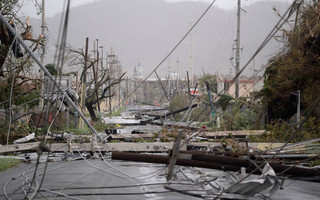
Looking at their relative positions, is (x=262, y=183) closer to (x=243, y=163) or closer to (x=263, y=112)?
(x=243, y=163)

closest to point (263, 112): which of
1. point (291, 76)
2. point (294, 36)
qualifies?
point (291, 76)

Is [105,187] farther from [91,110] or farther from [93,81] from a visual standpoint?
[93,81]

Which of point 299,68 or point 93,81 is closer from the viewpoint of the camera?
point 299,68

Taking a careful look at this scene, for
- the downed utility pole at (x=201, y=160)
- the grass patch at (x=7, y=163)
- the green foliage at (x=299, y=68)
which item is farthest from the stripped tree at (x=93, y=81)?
the downed utility pole at (x=201, y=160)

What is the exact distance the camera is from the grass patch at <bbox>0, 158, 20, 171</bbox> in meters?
9.41

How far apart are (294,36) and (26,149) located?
9356 mm

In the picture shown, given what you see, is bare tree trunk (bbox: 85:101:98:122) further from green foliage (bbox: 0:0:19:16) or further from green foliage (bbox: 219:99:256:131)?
green foliage (bbox: 0:0:19:16)

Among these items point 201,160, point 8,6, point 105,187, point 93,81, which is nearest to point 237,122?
point 8,6

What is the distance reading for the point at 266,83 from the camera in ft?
59.3

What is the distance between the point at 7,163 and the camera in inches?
385

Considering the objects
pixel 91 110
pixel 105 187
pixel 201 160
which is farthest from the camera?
pixel 91 110

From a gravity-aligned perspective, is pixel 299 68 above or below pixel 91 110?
above

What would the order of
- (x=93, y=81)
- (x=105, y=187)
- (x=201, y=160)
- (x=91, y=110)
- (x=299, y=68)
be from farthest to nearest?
(x=93, y=81)
(x=91, y=110)
(x=299, y=68)
(x=105, y=187)
(x=201, y=160)

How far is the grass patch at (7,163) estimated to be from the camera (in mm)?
9413
